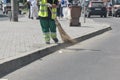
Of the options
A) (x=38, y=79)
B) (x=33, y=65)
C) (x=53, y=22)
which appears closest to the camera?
(x=38, y=79)

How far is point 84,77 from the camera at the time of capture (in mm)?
10188

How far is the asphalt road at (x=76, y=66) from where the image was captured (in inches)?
405

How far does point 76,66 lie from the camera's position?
11.8m

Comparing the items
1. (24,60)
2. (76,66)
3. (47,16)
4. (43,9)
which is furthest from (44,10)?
(76,66)

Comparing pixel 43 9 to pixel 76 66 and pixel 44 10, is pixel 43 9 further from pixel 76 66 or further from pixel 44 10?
pixel 76 66

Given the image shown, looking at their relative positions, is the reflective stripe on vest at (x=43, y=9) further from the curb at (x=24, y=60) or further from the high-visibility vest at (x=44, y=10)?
the curb at (x=24, y=60)

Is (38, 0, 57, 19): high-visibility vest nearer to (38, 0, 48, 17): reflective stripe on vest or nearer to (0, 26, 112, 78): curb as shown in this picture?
(38, 0, 48, 17): reflective stripe on vest

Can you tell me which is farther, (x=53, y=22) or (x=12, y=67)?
(x=53, y=22)

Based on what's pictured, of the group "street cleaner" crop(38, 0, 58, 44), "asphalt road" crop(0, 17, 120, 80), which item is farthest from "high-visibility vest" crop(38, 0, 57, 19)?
"asphalt road" crop(0, 17, 120, 80)

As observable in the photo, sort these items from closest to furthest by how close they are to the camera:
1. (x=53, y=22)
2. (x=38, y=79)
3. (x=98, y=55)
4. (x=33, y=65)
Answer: (x=38, y=79), (x=33, y=65), (x=98, y=55), (x=53, y=22)

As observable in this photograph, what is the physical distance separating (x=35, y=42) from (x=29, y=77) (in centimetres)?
571

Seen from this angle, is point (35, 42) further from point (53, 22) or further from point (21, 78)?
point (21, 78)

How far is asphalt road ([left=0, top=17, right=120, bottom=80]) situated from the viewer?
1030 cm

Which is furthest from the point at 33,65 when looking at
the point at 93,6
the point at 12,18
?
the point at 93,6
